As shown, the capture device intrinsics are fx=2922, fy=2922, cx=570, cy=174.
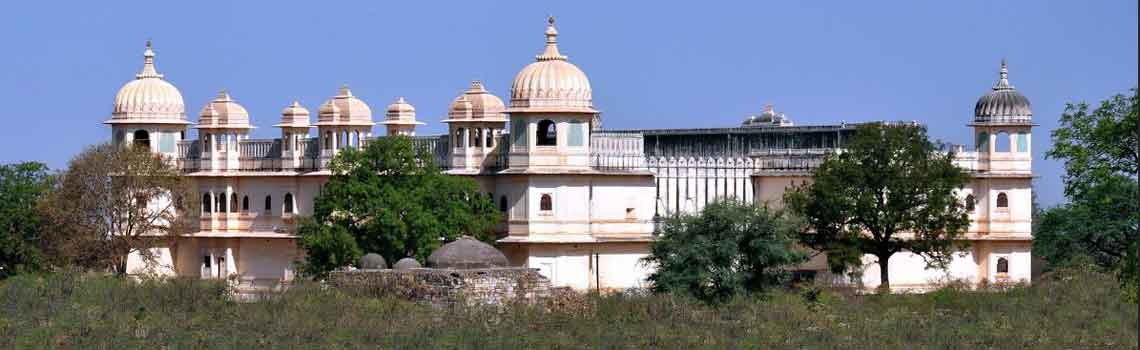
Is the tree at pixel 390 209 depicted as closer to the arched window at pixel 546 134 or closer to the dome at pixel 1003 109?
the arched window at pixel 546 134

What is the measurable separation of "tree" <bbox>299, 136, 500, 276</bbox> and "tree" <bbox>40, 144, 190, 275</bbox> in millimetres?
6848

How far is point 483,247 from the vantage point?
59.0 m

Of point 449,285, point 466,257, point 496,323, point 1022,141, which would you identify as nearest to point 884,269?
point 1022,141

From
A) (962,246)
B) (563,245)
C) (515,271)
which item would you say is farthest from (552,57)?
(515,271)

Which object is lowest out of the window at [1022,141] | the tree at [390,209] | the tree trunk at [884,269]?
the tree trunk at [884,269]

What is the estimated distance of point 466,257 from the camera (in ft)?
A: 191

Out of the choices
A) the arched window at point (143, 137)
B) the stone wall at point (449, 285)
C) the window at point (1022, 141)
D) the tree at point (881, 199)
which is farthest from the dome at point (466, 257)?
the arched window at point (143, 137)

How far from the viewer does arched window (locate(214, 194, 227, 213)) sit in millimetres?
81637

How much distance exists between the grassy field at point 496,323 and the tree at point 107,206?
14663mm

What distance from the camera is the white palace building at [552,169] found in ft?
232

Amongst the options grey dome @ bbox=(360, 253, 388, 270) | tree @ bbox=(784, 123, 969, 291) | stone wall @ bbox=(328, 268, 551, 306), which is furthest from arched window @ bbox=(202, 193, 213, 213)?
stone wall @ bbox=(328, 268, 551, 306)

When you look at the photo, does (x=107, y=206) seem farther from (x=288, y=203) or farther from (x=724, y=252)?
(x=724, y=252)

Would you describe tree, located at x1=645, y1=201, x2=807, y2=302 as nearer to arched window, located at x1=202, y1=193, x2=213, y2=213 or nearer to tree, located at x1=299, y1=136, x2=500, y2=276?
tree, located at x1=299, y1=136, x2=500, y2=276

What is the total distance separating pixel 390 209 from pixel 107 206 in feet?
34.7
